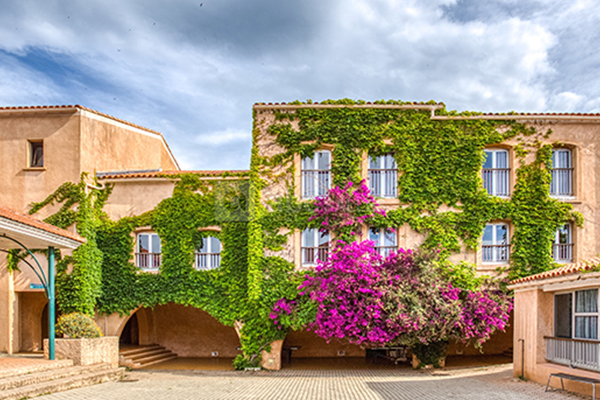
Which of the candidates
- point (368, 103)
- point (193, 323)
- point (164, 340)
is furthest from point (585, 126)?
point (164, 340)

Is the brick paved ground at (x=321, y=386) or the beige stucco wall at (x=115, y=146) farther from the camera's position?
the beige stucco wall at (x=115, y=146)

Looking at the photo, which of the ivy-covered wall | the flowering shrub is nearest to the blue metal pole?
the ivy-covered wall

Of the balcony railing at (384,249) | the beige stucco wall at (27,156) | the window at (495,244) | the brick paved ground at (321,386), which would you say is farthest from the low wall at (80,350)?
the window at (495,244)

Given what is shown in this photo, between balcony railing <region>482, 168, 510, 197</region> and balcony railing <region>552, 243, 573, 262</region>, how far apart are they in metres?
2.68

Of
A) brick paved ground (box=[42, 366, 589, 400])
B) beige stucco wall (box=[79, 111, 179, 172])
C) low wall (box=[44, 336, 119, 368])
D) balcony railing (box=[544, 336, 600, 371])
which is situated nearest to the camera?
balcony railing (box=[544, 336, 600, 371])

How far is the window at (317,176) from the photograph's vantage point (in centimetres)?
1712

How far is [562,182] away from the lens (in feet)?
56.5

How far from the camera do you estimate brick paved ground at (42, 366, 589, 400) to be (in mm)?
11281

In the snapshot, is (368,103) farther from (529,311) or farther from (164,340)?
(164,340)

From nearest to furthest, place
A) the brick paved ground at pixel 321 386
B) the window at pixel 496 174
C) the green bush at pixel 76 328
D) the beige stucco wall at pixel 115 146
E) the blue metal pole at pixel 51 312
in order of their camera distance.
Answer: the brick paved ground at pixel 321 386, the blue metal pole at pixel 51 312, the green bush at pixel 76 328, the window at pixel 496 174, the beige stucco wall at pixel 115 146

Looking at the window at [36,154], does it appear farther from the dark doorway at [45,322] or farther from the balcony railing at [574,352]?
the balcony railing at [574,352]

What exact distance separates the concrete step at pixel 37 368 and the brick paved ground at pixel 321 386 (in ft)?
3.96

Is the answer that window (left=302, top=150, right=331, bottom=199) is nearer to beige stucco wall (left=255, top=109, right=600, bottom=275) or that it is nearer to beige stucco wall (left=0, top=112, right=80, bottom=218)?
beige stucco wall (left=255, top=109, right=600, bottom=275)

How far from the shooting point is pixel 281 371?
16.6m
